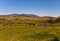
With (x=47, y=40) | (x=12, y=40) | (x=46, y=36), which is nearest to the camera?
(x=12, y=40)

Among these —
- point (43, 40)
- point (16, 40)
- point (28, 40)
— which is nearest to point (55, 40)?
point (43, 40)

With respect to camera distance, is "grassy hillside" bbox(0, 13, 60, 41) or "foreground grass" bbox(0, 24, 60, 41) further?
"grassy hillside" bbox(0, 13, 60, 41)

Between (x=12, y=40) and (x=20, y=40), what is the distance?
1.48m

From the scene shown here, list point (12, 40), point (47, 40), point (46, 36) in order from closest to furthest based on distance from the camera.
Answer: point (12, 40)
point (47, 40)
point (46, 36)

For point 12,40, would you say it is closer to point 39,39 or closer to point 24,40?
point 24,40

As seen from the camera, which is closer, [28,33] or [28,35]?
[28,35]

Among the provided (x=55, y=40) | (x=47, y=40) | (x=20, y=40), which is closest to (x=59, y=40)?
(x=55, y=40)

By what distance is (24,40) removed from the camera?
78.4 feet

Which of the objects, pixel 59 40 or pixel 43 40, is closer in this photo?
pixel 59 40

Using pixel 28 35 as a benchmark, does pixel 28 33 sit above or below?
below

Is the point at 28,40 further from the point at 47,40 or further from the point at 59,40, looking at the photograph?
the point at 59,40

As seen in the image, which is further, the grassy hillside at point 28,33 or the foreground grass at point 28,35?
the grassy hillside at point 28,33

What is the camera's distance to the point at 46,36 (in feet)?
91.0

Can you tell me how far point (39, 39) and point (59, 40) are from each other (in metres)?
3.83
